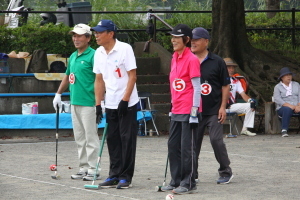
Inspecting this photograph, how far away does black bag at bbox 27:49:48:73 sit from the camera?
685 inches

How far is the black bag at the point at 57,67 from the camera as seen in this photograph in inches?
693

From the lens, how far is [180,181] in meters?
8.20

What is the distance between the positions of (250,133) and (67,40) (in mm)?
6029

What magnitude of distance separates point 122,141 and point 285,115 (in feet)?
24.2

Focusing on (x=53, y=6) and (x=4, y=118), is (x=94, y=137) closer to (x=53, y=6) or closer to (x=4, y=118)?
(x=4, y=118)

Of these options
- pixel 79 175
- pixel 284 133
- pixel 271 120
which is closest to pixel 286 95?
pixel 271 120

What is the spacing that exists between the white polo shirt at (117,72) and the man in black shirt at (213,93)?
2.78 feet

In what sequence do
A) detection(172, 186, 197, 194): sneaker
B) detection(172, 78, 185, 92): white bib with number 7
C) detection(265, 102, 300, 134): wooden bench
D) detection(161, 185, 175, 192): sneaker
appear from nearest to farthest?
detection(172, 186, 197, 194): sneaker → detection(172, 78, 185, 92): white bib with number 7 → detection(161, 185, 175, 192): sneaker → detection(265, 102, 300, 134): wooden bench

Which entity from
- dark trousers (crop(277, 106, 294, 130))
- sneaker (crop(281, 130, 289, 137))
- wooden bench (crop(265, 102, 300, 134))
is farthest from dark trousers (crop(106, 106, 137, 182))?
wooden bench (crop(265, 102, 300, 134))

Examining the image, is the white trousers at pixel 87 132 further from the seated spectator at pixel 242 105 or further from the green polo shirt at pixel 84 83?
the seated spectator at pixel 242 105

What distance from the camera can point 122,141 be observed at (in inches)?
331

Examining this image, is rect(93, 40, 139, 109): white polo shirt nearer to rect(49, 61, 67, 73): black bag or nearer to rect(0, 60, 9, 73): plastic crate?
rect(0, 60, 9, 73): plastic crate

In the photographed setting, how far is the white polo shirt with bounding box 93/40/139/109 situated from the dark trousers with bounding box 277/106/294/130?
23.4 feet

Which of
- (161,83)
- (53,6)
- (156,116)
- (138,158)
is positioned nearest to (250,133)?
(156,116)
